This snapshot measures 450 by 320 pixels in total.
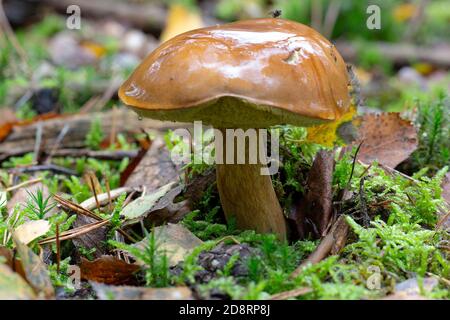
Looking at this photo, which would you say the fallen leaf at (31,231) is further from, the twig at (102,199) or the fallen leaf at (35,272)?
the twig at (102,199)

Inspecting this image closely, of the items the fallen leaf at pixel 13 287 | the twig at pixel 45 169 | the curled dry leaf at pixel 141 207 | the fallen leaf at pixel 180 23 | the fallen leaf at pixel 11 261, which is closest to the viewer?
the fallen leaf at pixel 13 287

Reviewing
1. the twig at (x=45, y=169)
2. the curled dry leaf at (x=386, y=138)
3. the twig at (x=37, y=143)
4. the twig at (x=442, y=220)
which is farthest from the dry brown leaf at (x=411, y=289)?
the twig at (x=37, y=143)

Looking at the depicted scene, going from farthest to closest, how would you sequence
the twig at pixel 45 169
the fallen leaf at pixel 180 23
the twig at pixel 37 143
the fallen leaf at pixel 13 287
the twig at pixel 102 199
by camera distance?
the fallen leaf at pixel 180 23 → the twig at pixel 37 143 → the twig at pixel 45 169 → the twig at pixel 102 199 → the fallen leaf at pixel 13 287

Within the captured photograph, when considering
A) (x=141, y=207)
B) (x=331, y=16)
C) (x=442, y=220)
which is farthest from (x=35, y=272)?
(x=331, y=16)

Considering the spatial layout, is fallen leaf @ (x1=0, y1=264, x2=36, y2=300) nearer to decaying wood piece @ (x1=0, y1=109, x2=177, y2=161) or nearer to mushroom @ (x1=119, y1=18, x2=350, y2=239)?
mushroom @ (x1=119, y1=18, x2=350, y2=239)

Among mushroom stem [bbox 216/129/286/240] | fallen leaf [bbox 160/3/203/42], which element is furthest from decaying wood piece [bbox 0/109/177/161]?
fallen leaf [bbox 160/3/203/42]
